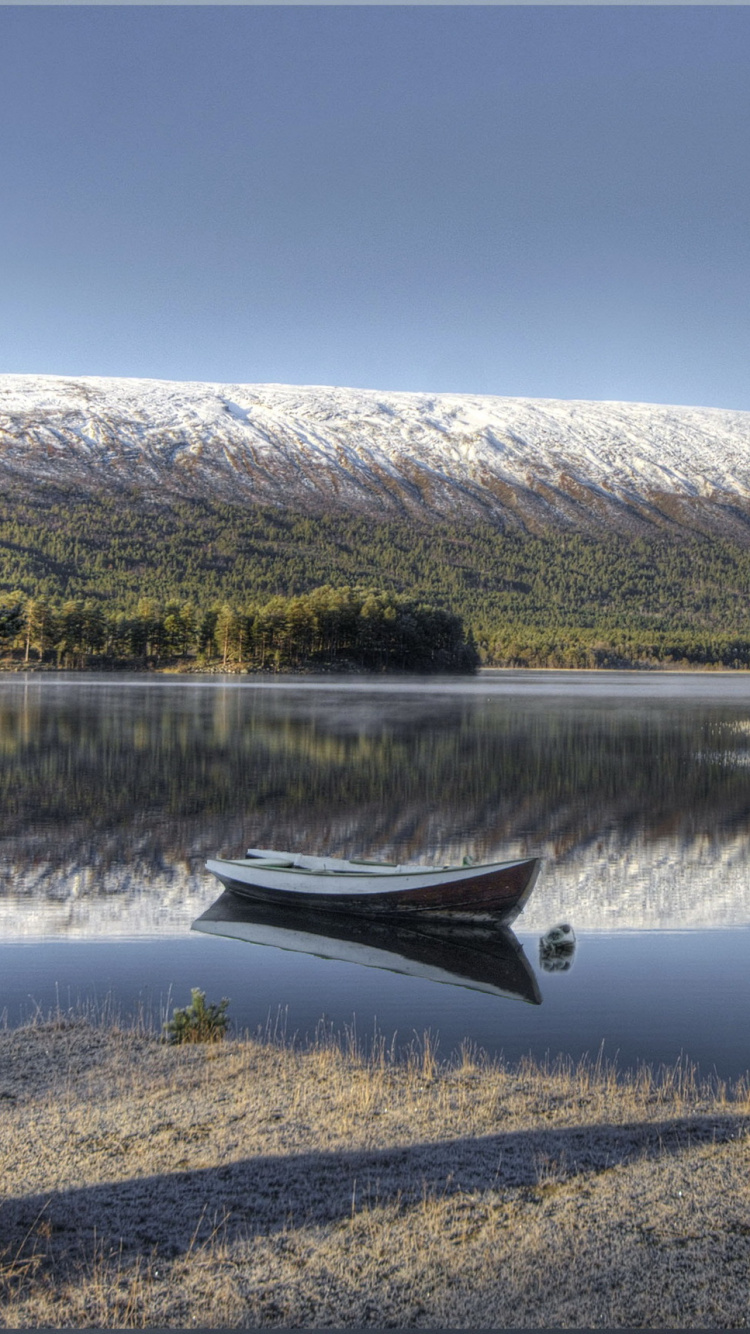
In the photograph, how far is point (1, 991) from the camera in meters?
15.7

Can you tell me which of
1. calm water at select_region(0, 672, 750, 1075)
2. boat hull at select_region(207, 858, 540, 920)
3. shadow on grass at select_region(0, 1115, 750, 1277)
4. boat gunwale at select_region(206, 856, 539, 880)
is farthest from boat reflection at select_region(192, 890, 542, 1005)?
shadow on grass at select_region(0, 1115, 750, 1277)

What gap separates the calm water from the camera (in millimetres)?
15273

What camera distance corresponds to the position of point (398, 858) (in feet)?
88.5

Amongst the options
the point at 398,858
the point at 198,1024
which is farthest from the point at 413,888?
the point at 398,858

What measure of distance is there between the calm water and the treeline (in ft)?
347

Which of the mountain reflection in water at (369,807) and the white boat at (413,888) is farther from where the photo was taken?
the mountain reflection in water at (369,807)

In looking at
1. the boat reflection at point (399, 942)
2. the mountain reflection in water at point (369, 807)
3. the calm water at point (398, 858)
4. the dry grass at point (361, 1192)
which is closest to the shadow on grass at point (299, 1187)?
the dry grass at point (361, 1192)

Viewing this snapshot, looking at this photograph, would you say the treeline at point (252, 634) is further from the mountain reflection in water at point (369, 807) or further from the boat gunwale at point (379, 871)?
the boat gunwale at point (379, 871)

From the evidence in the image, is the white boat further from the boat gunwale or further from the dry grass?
the dry grass

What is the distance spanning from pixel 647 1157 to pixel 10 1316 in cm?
583

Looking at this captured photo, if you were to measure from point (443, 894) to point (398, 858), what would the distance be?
25.3 ft

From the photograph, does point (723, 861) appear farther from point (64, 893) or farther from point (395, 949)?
point (64, 893)

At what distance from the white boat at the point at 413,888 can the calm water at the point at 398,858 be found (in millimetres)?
874

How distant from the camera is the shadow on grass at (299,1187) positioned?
26.1ft
